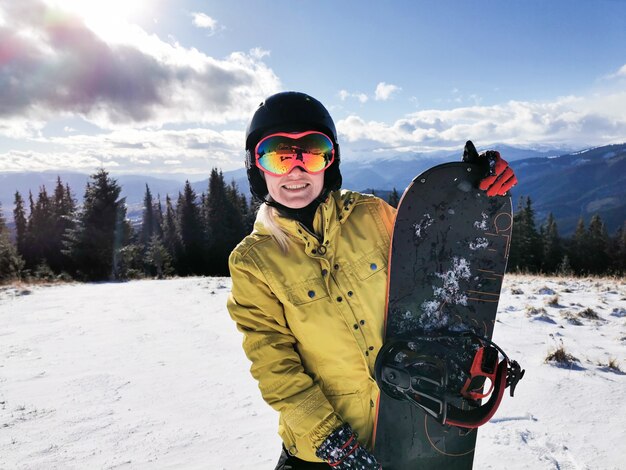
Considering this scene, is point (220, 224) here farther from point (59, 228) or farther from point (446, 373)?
point (446, 373)

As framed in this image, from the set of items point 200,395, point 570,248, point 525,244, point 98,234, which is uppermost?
point 200,395

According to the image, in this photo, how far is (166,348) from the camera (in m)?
5.57

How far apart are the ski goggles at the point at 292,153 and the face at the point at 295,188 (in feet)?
0.10

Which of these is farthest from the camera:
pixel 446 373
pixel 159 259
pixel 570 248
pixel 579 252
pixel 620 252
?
pixel 570 248

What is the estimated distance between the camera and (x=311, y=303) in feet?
5.94

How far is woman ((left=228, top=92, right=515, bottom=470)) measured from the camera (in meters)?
1.78

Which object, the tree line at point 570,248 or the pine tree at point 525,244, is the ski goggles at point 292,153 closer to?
the pine tree at point 525,244

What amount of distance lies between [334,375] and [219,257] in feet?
102

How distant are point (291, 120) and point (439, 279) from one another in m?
1.29

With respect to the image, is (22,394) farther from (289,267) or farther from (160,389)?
(289,267)

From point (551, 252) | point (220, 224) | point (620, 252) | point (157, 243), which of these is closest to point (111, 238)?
point (157, 243)

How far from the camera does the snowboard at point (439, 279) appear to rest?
77.9 inches

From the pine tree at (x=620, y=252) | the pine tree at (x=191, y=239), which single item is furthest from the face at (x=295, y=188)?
the pine tree at (x=620, y=252)

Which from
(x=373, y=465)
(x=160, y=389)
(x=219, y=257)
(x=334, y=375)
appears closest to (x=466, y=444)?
(x=373, y=465)
